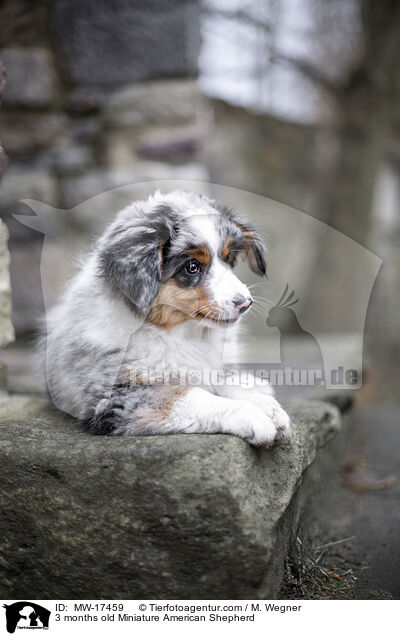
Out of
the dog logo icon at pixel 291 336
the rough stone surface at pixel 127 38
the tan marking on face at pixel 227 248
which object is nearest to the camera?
the tan marking on face at pixel 227 248

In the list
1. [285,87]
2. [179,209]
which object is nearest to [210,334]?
[179,209]

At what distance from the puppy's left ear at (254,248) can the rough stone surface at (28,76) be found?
260cm

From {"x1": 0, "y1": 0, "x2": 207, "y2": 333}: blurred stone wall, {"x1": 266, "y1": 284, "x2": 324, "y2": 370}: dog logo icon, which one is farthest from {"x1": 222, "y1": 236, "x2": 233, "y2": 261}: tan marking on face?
{"x1": 0, "y1": 0, "x2": 207, "y2": 333}: blurred stone wall

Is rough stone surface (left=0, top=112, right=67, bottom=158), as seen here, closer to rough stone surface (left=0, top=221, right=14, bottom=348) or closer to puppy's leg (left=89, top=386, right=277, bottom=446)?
rough stone surface (left=0, top=221, right=14, bottom=348)

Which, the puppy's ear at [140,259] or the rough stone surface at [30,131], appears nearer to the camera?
the puppy's ear at [140,259]

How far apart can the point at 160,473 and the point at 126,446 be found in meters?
0.18

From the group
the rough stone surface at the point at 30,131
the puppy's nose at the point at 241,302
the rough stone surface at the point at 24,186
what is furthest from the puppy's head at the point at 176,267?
the rough stone surface at the point at 30,131

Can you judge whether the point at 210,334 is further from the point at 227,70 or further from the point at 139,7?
the point at 227,70

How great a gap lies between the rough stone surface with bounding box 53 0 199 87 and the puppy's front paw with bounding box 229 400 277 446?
3238mm

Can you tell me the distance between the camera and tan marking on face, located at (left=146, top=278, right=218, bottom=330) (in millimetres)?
2465

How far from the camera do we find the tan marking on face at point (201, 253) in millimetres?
2455

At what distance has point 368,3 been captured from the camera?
7.35 meters
